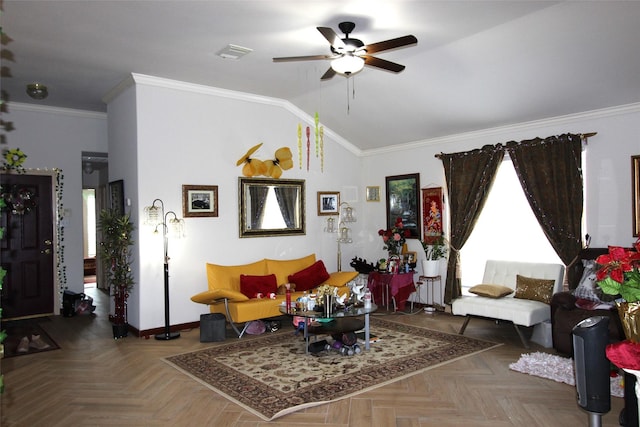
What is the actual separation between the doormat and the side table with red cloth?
4.19 m

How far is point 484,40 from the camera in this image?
4.59 metres

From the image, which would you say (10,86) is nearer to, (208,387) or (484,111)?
(208,387)

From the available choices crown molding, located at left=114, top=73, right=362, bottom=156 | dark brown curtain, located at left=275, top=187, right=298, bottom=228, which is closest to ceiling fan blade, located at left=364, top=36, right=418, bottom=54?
crown molding, located at left=114, top=73, right=362, bottom=156

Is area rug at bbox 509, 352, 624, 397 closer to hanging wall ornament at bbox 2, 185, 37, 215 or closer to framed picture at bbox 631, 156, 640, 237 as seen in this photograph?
framed picture at bbox 631, 156, 640, 237

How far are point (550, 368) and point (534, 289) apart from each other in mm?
1276

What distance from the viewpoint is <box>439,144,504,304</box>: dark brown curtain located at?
249 inches

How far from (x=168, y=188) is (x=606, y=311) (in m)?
5.00

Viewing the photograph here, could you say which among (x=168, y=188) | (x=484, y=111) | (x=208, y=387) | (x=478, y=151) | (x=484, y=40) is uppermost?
(x=484, y=40)

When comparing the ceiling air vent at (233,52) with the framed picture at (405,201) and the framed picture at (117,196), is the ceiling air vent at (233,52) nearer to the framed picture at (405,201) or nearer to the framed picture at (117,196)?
the framed picture at (117,196)

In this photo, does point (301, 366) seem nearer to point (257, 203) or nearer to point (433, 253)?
point (257, 203)

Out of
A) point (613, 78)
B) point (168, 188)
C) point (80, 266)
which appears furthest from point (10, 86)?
point (613, 78)

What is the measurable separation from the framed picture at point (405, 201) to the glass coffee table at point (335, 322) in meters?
2.47

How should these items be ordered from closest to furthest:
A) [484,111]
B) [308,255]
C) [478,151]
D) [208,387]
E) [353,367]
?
[208,387] → [353,367] → [484,111] → [478,151] → [308,255]

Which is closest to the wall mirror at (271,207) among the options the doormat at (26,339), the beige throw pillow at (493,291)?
the doormat at (26,339)
